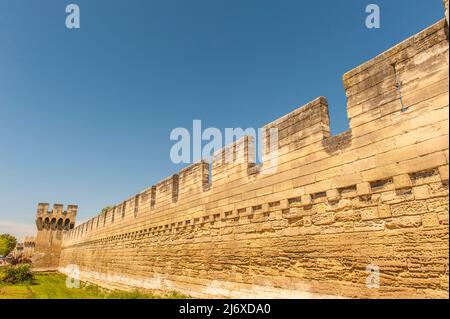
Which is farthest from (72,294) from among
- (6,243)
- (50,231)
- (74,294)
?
(6,243)

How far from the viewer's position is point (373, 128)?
16.6 ft

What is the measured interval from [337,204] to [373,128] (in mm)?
1393

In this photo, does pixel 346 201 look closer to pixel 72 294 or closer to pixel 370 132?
pixel 370 132

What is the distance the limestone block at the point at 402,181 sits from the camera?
4461 millimetres

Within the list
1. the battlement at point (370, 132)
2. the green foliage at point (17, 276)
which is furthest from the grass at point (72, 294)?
the battlement at point (370, 132)

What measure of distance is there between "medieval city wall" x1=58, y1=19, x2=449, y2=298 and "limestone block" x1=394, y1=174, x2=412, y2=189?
13 millimetres

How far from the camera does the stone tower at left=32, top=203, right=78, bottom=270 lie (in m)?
35.2

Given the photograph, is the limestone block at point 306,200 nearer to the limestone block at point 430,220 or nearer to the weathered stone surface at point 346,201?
the weathered stone surface at point 346,201

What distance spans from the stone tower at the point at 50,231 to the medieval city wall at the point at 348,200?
108ft

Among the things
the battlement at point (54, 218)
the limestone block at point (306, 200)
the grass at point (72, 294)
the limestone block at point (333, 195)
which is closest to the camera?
the limestone block at point (333, 195)
